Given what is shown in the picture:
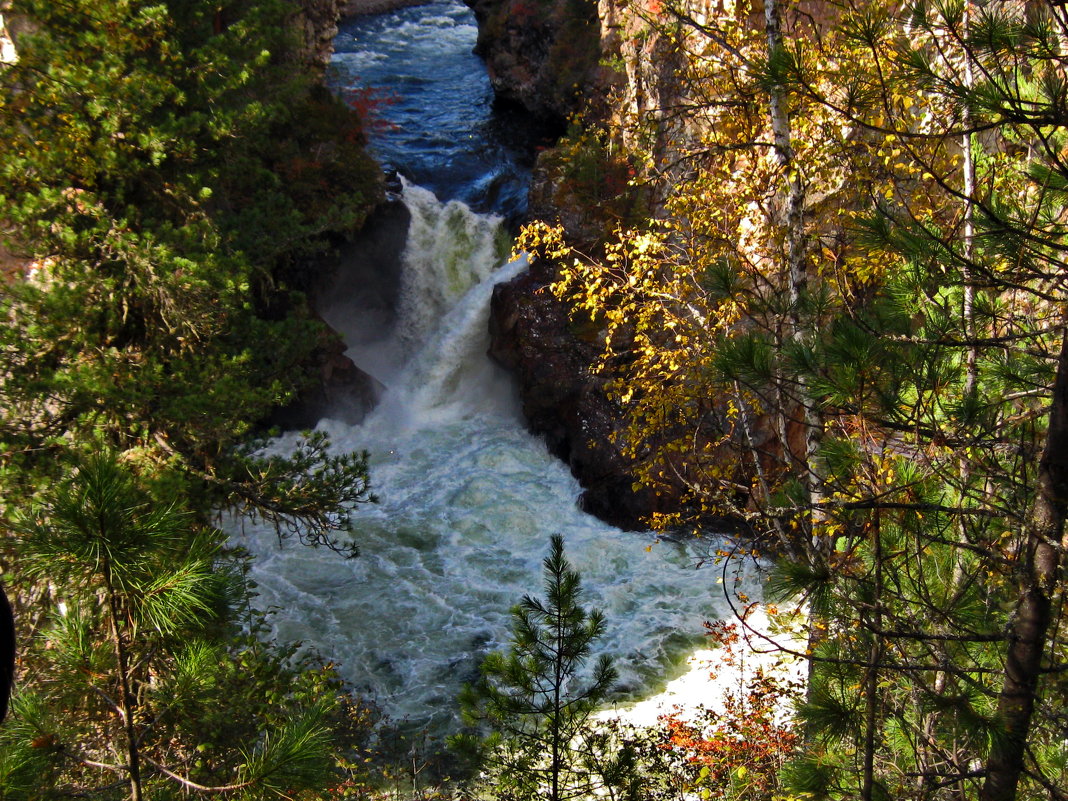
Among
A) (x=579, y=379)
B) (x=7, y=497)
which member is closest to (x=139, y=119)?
(x=7, y=497)

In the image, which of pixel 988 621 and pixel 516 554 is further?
pixel 516 554

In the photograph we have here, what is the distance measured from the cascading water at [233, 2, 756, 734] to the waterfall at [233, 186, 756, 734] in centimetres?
3

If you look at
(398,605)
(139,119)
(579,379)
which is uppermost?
(139,119)

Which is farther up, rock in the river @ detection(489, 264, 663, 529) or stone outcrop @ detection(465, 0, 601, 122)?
stone outcrop @ detection(465, 0, 601, 122)

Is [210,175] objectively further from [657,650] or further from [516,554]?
[657,650]

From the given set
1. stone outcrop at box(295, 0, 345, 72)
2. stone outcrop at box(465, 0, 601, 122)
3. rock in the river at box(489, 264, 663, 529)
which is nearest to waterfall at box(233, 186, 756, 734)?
rock in the river at box(489, 264, 663, 529)

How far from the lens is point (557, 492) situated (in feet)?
45.3

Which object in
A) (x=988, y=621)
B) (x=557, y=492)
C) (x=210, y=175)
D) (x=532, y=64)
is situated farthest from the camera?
(x=532, y=64)

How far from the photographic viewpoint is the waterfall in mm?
10336

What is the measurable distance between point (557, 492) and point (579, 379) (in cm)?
195

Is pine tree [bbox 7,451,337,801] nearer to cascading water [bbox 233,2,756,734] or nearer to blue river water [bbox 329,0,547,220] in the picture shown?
cascading water [bbox 233,2,756,734]

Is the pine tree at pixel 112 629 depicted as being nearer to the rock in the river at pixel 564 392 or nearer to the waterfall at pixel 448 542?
the waterfall at pixel 448 542

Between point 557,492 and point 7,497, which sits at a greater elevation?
point 7,497

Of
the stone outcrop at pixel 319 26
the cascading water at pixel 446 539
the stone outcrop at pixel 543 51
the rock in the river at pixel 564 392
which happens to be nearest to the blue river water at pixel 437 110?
the stone outcrop at pixel 319 26
